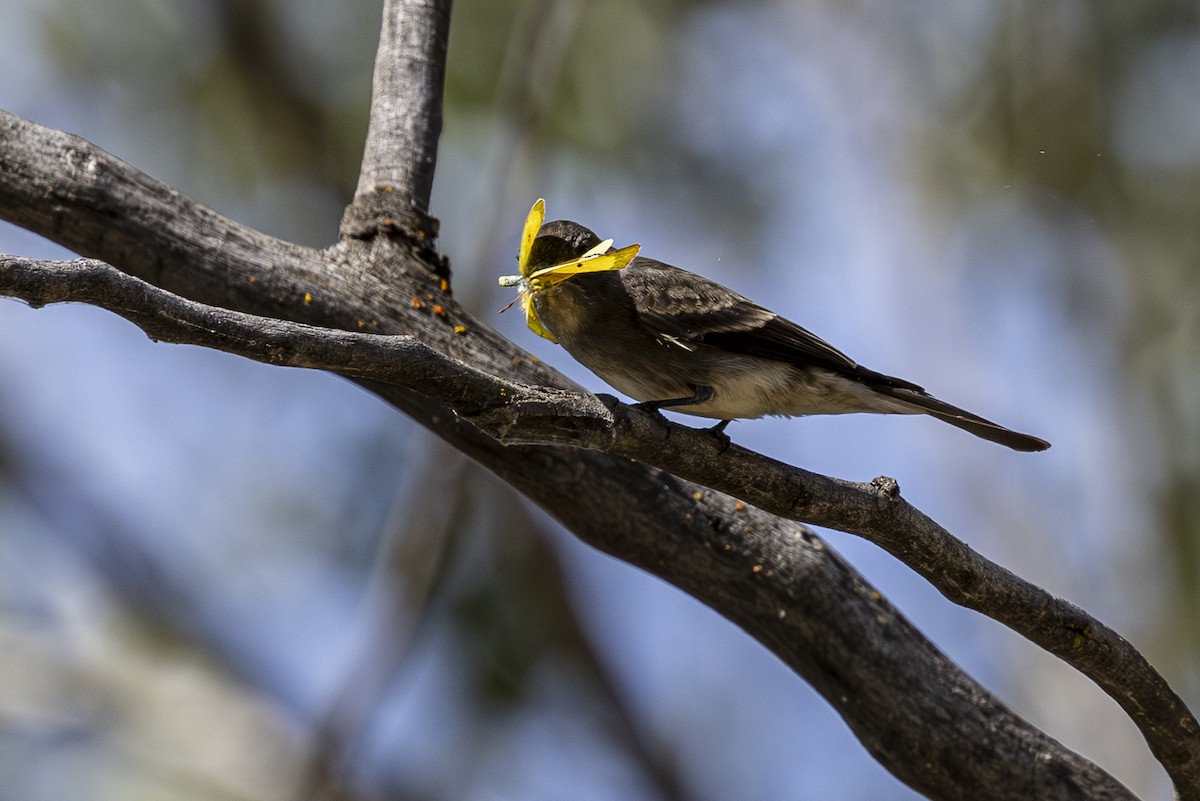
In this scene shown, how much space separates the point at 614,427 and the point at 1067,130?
21.8ft

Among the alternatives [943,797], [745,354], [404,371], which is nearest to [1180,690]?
[943,797]

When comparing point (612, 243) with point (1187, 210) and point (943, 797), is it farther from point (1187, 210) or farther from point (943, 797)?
point (1187, 210)

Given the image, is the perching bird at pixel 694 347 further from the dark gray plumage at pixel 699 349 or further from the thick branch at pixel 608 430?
the thick branch at pixel 608 430

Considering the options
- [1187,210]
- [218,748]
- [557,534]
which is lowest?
[218,748]

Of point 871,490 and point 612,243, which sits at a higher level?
point 612,243

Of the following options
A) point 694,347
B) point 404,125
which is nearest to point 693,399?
point 694,347

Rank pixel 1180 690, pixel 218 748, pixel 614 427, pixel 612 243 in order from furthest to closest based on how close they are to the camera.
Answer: pixel 1180 690, pixel 218 748, pixel 612 243, pixel 614 427

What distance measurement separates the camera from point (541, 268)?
314 centimetres

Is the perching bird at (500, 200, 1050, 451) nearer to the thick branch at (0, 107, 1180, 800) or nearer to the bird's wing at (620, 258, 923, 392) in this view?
the bird's wing at (620, 258, 923, 392)

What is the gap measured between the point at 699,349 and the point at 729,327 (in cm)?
10

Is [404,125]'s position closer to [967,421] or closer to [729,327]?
[729,327]

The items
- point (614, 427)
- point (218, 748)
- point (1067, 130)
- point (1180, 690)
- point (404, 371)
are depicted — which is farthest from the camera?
point (1067, 130)

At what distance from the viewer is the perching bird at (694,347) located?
3154 millimetres

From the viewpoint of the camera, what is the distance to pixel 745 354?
3197mm
